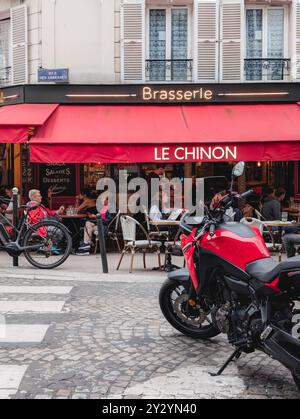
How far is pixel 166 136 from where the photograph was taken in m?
11.7

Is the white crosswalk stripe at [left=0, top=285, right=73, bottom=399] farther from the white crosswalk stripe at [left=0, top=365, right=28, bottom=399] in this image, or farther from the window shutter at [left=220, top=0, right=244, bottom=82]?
the window shutter at [left=220, top=0, right=244, bottom=82]

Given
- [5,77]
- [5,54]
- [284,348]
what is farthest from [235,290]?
[5,54]

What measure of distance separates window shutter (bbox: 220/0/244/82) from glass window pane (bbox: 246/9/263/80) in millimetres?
348

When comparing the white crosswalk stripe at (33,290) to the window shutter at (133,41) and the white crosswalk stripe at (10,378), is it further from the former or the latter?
the window shutter at (133,41)

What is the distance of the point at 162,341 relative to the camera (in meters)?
5.14

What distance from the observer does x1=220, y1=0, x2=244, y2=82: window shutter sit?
13.1m

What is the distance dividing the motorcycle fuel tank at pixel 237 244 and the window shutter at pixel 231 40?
945cm

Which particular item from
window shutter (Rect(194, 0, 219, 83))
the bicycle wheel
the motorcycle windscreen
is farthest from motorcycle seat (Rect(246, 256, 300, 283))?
window shutter (Rect(194, 0, 219, 83))

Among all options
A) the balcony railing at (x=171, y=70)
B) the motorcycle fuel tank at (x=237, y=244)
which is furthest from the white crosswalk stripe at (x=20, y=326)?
the balcony railing at (x=171, y=70)

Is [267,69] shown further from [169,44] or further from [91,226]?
[91,226]

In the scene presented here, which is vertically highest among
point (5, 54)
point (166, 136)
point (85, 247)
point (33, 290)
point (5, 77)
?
point (5, 54)

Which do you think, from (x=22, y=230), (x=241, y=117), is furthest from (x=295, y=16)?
(x=22, y=230)

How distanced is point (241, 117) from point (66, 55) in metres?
4.37

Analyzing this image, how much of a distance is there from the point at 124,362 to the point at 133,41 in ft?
33.1
